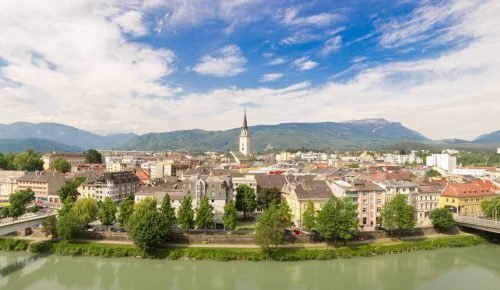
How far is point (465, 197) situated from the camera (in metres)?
41.2

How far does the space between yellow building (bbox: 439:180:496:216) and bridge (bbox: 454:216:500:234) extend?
244 cm

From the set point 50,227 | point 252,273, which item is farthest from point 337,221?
point 50,227

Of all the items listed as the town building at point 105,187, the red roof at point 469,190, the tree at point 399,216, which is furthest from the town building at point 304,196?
the town building at point 105,187

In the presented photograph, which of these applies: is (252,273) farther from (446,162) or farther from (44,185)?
(446,162)

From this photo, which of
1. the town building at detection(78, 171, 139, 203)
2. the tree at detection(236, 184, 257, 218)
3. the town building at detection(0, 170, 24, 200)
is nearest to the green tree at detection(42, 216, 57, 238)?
the town building at detection(78, 171, 139, 203)

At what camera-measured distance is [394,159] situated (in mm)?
152000

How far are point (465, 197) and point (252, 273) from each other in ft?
97.1

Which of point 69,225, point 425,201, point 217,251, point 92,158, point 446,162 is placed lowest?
point 217,251

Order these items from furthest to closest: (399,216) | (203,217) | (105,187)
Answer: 1. (105,187)
2. (203,217)
3. (399,216)

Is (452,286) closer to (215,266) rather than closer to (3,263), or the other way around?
(215,266)

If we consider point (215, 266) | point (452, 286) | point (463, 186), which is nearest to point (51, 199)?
point (215, 266)

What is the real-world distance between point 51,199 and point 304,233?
4266 cm

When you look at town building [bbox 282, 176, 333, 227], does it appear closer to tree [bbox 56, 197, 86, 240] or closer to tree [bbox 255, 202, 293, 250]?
tree [bbox 255, 202, 293, 250]

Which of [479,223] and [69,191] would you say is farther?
[69,191]
